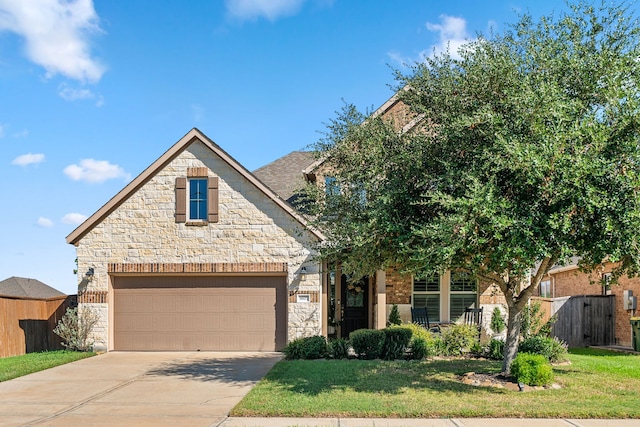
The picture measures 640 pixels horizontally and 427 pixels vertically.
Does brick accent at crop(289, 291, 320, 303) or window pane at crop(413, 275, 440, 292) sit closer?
brick accent at crop(289, 291, 320, 303)

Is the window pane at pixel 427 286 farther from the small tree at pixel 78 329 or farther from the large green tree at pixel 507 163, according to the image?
the small tree at pixel 78 329

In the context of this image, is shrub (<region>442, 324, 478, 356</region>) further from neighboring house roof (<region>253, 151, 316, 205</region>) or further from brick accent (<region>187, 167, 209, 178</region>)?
brick accent (<region>187, 167, 209, 178</region>)

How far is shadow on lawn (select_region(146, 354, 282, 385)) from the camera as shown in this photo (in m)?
11.3

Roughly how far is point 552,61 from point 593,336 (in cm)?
1333

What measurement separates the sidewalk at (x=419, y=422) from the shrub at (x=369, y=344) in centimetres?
534

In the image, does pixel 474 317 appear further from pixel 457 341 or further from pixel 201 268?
pixel 201 268

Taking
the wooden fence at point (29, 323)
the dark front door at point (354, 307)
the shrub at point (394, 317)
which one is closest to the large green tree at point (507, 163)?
the shrub at point (394, 317)

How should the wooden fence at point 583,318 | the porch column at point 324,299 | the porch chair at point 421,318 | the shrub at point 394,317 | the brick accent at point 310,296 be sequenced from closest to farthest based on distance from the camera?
the brick accent at point 310,296
the porch column at point 324,299
the porch chair at point 421,318
the shrub at point 394,317
the wooden fence at point 583,318

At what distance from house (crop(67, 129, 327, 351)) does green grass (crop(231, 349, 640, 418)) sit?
3461 millimetres

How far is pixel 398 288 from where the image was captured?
679 inches

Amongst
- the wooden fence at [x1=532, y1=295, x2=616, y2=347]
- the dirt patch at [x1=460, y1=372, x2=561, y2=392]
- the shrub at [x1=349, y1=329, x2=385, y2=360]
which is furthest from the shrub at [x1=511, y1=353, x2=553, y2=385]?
the wooden fence at [x1=532, y1=295, x2=616, y2=347]

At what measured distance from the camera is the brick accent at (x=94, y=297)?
15750 millimetres

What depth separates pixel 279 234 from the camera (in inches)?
617

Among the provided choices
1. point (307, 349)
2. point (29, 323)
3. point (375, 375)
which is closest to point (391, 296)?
point (307, 349)
